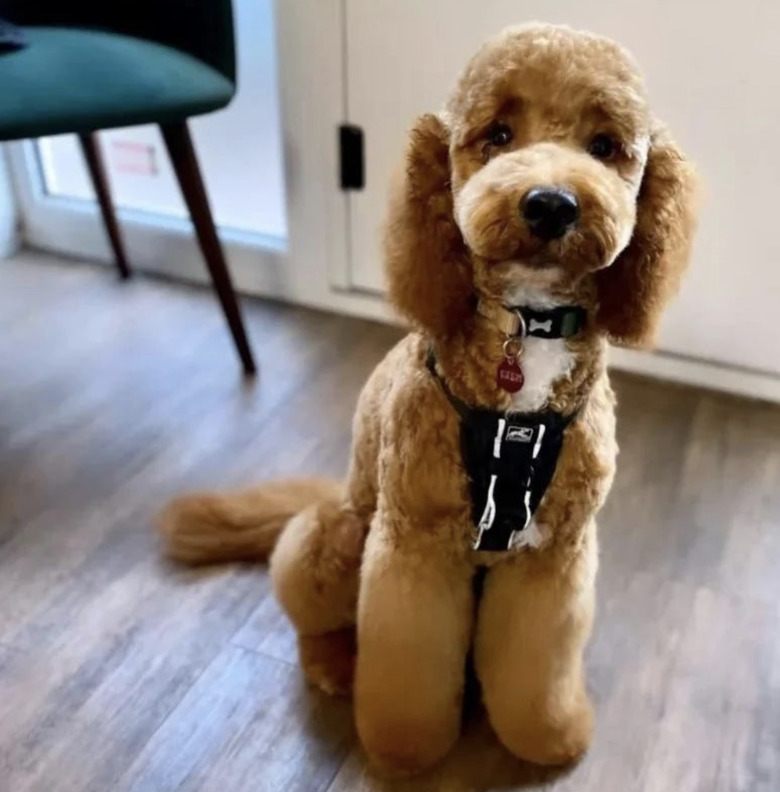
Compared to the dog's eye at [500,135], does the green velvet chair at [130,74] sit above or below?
below

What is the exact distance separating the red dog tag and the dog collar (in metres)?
0.03

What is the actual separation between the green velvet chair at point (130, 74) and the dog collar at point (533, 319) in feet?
2.56

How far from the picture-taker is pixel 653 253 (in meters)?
0.92

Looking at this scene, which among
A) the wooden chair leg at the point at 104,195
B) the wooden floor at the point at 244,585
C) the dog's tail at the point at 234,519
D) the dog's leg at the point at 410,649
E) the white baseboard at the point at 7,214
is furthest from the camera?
the white baseboard at the point at 7,214

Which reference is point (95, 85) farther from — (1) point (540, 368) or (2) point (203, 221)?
(1) point (540, 368)

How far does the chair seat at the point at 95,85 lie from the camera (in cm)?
144

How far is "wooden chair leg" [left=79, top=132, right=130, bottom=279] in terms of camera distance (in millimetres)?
1984

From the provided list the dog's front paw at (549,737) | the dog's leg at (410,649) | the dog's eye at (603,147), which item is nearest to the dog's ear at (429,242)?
the dog's eye at (603,147)

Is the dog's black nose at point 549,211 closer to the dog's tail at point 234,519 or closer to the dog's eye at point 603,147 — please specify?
the dog's eye at point 603,147

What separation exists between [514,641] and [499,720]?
4.2 inches

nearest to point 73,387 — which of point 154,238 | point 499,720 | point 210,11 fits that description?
point 154,238

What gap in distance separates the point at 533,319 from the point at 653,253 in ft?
0.38

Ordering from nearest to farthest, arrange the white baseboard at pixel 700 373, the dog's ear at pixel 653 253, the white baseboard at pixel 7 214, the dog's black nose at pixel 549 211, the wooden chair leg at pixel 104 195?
the dog's black nose at pixel 549 211, the dog's ear at pixel 653 253, the white baseboard at pixel 700 373, the wooden chair leg at pixel 104 195, the white baseboard at pixel 7 214

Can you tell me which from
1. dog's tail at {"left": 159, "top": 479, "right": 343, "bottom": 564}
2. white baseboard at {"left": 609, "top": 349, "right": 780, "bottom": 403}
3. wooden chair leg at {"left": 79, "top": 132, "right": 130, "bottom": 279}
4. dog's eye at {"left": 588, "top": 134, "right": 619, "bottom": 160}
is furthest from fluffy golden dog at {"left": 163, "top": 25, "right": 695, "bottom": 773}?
wooden chair leg at {"left": 79, "top": 132, "right": 130, "bottom": 279}
